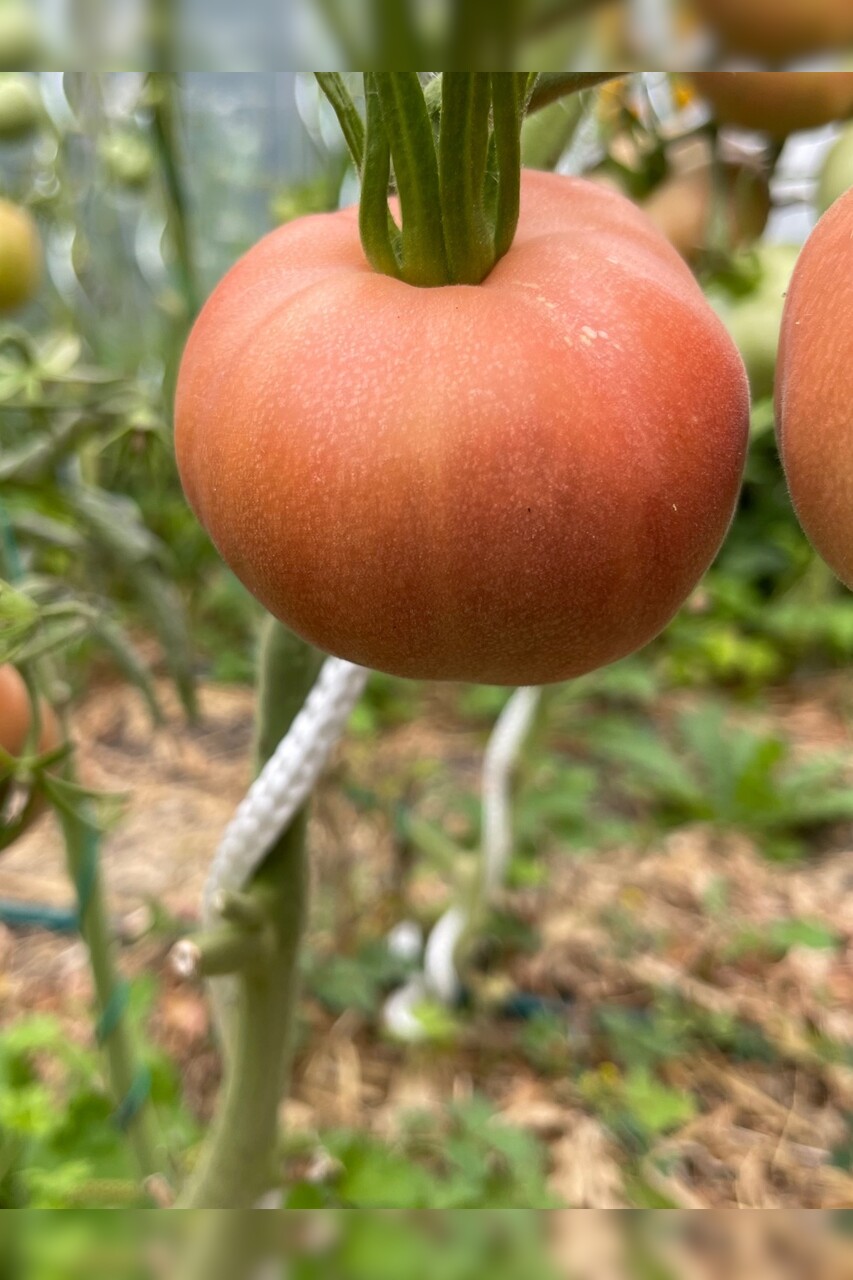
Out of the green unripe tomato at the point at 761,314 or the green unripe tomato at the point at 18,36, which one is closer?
the green unripe tomato at the point at 18,36

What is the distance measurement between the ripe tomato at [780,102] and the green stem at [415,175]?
128 millimetres

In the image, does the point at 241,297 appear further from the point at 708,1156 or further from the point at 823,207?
the point at 708,1156

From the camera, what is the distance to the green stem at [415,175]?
20cm

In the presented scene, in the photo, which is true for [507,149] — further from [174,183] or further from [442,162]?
[174,183]

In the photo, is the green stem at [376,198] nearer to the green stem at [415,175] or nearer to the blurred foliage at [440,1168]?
the green stem at [415,175]

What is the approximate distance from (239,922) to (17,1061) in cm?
51

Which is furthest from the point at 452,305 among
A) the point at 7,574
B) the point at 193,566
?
the point at 193,566

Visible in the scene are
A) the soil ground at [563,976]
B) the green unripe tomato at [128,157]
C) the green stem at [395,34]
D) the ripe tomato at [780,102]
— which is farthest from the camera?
the green unripe tomato at [128,157]

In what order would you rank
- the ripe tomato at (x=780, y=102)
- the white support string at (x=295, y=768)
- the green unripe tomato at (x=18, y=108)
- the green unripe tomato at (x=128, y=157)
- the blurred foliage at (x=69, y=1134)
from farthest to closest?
the green unripe tomato at (x=128, y=157) < the green unripe tomato at (x=18, y=108) < the blurred foliage at (x=69, y=1134) < the white support string at (x=295, y=768) < the ripe tomato at (x=780, y=102)

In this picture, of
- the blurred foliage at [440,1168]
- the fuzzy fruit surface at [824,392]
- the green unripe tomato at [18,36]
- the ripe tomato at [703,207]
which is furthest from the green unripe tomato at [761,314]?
the blurred foliage at [440,1168]

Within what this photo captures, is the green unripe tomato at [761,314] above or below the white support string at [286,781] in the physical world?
above

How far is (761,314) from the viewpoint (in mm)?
465

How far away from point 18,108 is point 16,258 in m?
0.12

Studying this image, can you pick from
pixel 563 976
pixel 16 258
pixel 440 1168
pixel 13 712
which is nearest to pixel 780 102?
pixel 13 712
